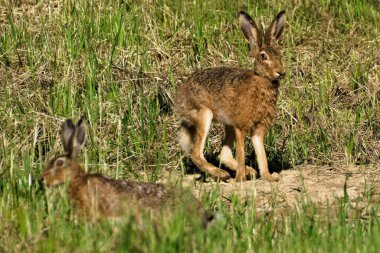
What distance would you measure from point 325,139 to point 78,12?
3072mm

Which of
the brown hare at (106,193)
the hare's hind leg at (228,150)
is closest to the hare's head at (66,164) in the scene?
the brown hare at (106,193)

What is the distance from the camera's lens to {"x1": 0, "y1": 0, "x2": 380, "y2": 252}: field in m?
6.70

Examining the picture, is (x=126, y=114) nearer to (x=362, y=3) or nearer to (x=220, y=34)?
(x=220, y=34)

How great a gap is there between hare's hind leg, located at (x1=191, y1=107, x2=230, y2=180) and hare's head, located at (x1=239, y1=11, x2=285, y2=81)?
64 centimetres

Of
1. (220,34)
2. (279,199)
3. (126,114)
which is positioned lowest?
(279,199)

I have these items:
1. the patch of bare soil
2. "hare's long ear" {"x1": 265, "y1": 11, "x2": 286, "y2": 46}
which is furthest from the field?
"hare's long ear" {"x1": 265, "y1": 11, "x2": 286, "y2": 46}

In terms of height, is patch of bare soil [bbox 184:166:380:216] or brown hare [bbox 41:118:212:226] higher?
brown hare [bbox 41:118:212:226]

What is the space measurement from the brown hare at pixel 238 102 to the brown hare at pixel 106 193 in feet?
7.05

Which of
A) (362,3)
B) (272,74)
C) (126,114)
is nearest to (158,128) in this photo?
(126,114)

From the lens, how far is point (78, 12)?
417 inches

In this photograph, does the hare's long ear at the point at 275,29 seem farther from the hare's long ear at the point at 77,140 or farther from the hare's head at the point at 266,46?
the hare's long ear at the point at 77,140

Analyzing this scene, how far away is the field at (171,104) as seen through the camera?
6.70 metres

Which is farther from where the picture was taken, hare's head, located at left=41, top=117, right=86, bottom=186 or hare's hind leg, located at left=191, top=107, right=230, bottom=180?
hare's hind leg, located at left=191, top=107, right=230, bottom=180

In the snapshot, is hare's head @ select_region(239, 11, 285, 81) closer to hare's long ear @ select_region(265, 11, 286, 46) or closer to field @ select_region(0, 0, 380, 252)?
hare's long ear @ select_region(265, 11, 286, 46)
